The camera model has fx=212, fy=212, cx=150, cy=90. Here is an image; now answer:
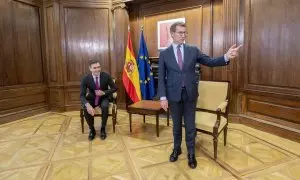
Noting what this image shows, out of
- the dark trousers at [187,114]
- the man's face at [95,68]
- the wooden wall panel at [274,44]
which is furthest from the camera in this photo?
the man's face at [95,68]

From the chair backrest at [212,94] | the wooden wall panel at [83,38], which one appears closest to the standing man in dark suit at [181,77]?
the chair backrest at [212,94]

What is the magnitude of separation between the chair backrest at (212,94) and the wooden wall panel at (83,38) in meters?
2.92

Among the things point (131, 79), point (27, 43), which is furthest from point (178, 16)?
point (27, 43)

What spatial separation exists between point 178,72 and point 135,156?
43.6 inches

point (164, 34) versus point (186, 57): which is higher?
point (164, 34)

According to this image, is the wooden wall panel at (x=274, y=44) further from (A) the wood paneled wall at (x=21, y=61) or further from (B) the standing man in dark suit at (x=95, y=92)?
(A) the wood paneled wall at (x=21, y=61)

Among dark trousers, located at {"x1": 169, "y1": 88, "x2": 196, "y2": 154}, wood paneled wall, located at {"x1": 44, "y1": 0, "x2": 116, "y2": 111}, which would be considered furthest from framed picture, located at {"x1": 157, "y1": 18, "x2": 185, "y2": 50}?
dark trousers, located at {"x1": 169, "y1": 88, "x2": 196, "y2": 154}

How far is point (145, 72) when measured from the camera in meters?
4.44

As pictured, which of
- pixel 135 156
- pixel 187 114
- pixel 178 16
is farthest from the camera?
pixel 178 16

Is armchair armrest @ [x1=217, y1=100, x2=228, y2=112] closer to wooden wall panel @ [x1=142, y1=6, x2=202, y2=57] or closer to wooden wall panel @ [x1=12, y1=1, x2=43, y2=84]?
wooden wall panel @ [x1=142, y1=6, x2=202, y2=57]

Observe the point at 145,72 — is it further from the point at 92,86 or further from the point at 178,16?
the point at 92,86

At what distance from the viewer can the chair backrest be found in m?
2.60

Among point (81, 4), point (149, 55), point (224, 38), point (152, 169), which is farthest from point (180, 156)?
point (81, 4)

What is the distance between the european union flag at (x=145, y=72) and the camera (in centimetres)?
440
